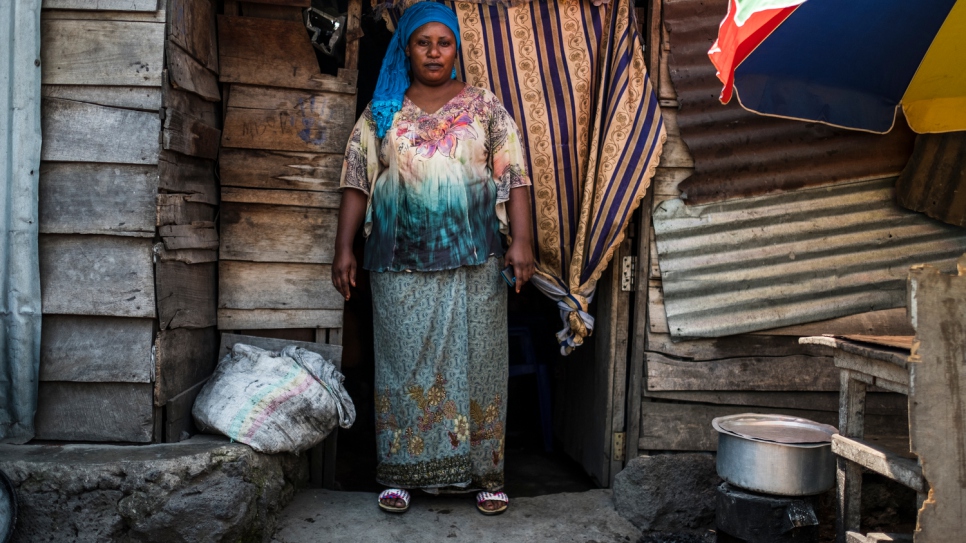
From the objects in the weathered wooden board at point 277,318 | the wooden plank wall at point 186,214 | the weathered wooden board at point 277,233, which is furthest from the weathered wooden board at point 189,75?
the weathered wooden board at point 277,318

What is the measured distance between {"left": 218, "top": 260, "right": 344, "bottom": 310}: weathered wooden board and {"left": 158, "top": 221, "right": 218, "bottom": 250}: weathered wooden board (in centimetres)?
15

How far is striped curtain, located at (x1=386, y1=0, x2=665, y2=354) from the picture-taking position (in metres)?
3.95

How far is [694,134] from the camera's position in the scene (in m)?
3.98

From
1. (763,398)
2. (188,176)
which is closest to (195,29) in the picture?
(188,176)

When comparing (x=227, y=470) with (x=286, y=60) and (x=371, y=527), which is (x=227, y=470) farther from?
(x=286, y=60)

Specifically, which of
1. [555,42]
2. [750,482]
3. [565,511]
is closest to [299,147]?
[555,42]

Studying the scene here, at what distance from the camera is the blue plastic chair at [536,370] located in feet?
17.9

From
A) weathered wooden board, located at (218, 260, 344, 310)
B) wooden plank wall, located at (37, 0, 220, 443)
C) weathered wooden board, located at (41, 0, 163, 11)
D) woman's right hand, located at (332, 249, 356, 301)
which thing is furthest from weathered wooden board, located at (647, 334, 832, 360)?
weathered wooden board, located at (41, 0, 163, 11)

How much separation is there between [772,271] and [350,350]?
8.49 ft

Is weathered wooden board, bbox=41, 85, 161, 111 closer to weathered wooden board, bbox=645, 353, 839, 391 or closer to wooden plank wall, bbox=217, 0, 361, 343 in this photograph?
wooden plank wall, bbox=217, 0, 361, 343

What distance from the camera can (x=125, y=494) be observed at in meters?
2.98

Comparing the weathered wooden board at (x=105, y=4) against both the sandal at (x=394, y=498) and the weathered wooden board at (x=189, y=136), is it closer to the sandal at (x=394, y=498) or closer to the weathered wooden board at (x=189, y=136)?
the weathered wooden board at (x=189, y=136)

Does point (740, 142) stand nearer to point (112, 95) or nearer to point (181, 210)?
point (181, 210)

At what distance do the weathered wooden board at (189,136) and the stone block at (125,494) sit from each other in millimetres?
1203
